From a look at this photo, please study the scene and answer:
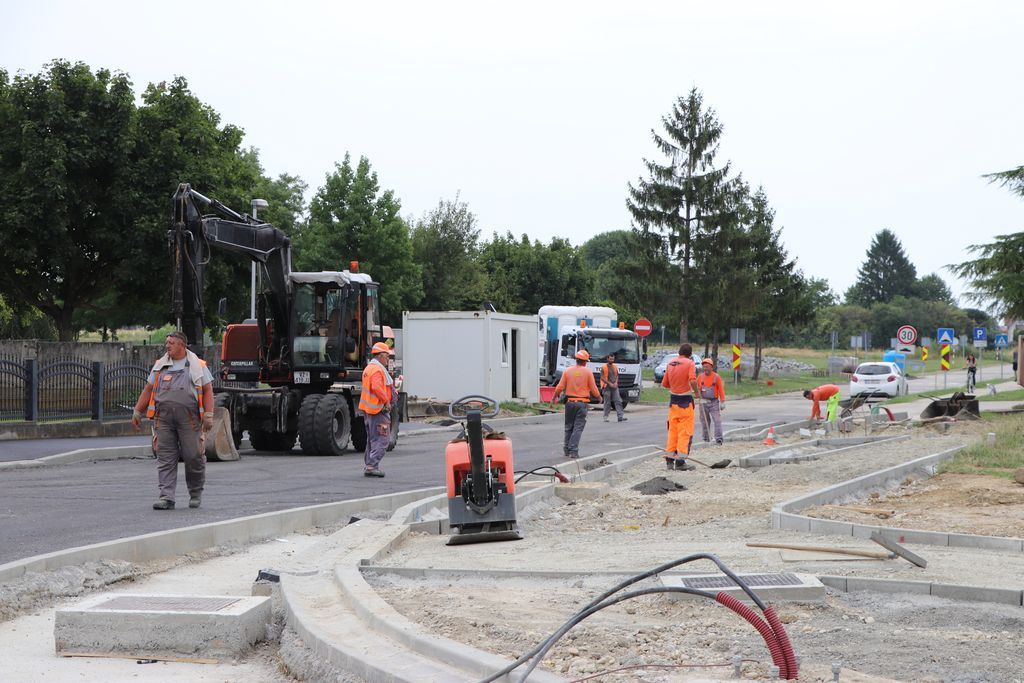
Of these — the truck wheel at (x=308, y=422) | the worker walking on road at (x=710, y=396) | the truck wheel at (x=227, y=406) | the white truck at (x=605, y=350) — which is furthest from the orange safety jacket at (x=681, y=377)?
the white truck at (x=605, y=350)

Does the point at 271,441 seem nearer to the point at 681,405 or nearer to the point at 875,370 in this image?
the point at 681,405

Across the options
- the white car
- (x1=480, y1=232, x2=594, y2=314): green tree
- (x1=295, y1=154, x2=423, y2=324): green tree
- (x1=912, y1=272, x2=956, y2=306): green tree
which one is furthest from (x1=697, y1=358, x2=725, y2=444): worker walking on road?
(x1=912, y1=272, x2=956, y2=306): green tree

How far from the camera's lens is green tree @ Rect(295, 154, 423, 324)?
54.4m

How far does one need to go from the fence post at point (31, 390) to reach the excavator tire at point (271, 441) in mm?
5441

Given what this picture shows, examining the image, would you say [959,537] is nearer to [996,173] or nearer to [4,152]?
[996,173]

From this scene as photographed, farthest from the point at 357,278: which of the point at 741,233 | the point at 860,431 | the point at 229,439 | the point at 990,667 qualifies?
the point at 741,233

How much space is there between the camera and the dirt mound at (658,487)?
1528 centimetres

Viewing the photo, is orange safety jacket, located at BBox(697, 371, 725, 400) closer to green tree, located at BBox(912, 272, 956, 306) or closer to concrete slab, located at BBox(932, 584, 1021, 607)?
concrete slab, located at BBox(932, 584, 1021, 607)

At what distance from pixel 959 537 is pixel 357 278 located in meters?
13.4

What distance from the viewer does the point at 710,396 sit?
70.5ft

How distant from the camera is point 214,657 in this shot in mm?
6613

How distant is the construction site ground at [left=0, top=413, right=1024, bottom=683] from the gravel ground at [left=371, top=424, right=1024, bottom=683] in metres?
0.01

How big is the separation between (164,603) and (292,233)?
192 feet

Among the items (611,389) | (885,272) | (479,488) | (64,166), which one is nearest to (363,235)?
(64,166)
